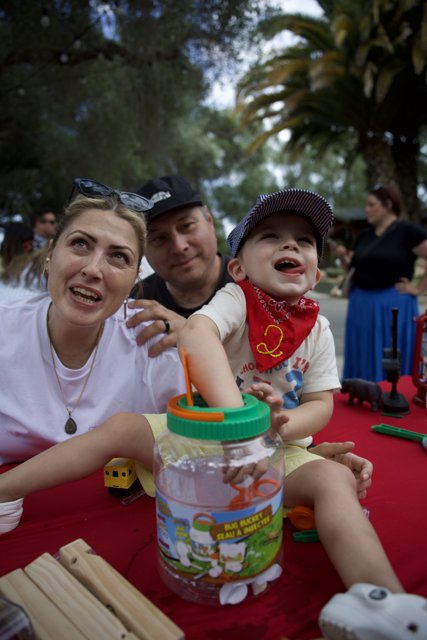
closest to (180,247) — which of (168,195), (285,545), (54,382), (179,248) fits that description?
(179,248)

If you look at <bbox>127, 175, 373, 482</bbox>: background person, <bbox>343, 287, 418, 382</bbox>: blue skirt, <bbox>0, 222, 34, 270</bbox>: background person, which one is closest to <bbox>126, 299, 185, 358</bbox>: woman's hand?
<bbox>127, 175, 373, 482</bbox>: background person

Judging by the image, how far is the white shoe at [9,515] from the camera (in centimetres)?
115

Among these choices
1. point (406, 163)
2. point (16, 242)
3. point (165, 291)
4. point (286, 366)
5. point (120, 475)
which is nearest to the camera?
point (120, 475)

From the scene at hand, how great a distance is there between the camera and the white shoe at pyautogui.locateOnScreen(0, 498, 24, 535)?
115 centimetres

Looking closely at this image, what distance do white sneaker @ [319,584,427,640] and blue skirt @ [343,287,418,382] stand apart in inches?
115

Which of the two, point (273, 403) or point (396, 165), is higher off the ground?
point (396, 165)

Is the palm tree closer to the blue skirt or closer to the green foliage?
the green foliage

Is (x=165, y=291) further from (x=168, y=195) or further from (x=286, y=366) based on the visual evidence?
(x=286, y=366)

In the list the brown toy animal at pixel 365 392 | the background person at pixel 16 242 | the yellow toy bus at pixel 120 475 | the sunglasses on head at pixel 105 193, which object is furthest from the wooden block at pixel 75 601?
the background person at pixel 16 242

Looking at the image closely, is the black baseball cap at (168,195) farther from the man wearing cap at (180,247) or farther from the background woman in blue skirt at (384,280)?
the background woman in blue skirt at (384,280)

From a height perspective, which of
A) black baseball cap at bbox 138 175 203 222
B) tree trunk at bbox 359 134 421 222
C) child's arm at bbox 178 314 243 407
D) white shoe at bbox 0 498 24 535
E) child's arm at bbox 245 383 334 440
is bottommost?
white shoe at bbox 0 498 24 535

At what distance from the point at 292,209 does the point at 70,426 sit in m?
0.98

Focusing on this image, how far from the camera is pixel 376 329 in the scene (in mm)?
3674

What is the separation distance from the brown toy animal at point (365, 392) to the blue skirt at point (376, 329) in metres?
1.59
